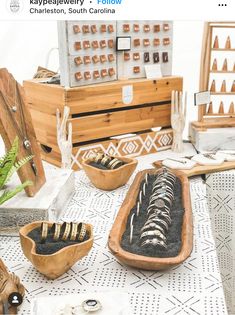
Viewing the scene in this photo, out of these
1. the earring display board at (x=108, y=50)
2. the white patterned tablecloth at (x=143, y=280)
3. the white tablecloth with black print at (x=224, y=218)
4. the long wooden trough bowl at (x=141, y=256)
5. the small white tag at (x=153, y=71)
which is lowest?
the white tablecloth with black print at (x=224, y=218)

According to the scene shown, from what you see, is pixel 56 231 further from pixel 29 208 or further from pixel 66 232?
pixel 29 208

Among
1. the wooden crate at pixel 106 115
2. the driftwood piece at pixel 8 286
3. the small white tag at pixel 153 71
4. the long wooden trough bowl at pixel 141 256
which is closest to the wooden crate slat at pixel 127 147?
the wooden crate at pixel 106 115

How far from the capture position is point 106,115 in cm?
206

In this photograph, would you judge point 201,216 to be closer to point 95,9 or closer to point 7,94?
point 7,94

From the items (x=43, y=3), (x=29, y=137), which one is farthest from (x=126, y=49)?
(x=29, y=137)

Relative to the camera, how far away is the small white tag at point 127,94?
2.10 metres

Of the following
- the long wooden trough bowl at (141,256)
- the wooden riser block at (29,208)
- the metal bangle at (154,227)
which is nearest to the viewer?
the long wooden trough bowl at (141,256)

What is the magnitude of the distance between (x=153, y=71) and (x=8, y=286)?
152 centimetres

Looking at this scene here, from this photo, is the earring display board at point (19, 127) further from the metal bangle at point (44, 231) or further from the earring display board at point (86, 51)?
the earring display board at point (86, 51)

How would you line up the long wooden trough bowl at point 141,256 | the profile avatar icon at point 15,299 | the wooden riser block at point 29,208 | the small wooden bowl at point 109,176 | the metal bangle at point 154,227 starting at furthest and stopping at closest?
1. the small wooden bowl at point 109,176
2. the wooden riser block at point 29,208
3. the metal bangle at point 154,227
4. the long wooden trough bowl at point 141,256
5. the profile avatar icon at point 15,299

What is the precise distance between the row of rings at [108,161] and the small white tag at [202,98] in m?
0.66

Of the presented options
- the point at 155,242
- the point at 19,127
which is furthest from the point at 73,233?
the point at 19,127

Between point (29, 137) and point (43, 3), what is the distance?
63 cm

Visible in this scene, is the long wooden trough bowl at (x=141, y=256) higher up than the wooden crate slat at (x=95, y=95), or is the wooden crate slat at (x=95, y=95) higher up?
the wooden crate slat at (x=95, y=95)
